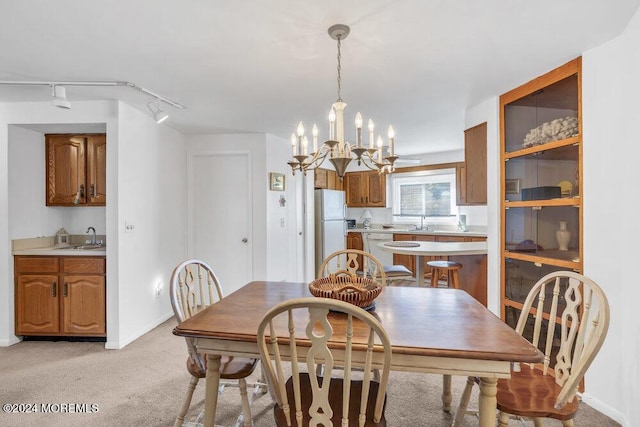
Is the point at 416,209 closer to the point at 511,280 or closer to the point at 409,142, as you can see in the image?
the point at 409,142

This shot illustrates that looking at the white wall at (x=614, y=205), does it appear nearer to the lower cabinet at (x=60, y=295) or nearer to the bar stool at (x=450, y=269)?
the bar stool at (x=450, y=269)

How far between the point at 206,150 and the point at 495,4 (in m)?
3.49

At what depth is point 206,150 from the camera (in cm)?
424

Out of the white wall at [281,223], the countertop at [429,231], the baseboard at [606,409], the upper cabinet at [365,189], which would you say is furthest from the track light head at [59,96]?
the upper cabinet at [365,189]

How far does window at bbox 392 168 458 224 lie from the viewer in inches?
232

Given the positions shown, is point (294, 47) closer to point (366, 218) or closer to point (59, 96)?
point (59, 96)

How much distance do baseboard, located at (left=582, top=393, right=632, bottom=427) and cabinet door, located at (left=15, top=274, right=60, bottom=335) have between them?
4.21 m

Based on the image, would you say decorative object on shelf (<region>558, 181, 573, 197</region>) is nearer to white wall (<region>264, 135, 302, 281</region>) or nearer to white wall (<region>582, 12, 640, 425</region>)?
white wall (<region>582, 12, 640, 425</region>)

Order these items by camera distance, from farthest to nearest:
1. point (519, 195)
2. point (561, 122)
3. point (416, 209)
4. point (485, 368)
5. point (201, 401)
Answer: point (416, 209), point (519, 195), point (561, 122), point (201, 401), point (485, 368)

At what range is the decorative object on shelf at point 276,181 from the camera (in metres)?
4.25

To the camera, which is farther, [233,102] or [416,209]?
[416,209]

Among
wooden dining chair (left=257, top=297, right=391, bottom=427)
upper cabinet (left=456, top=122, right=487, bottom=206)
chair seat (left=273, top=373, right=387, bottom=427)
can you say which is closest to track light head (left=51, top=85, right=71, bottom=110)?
wooden dining chair (left=257, top=297, right=391, bottom=427)

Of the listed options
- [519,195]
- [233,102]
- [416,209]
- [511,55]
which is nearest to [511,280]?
[519,195]

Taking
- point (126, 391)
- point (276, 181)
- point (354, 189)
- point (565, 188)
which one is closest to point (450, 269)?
point (565, 188)
